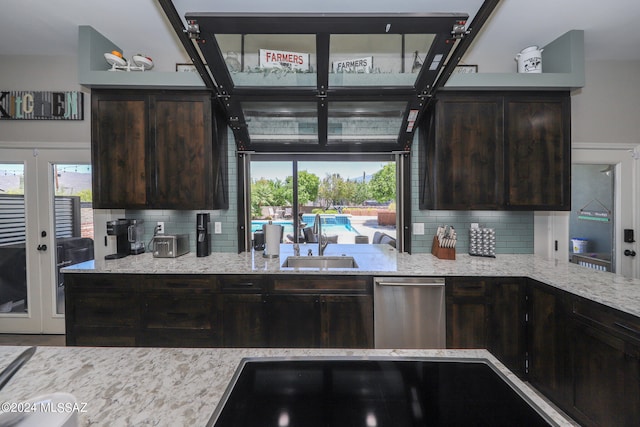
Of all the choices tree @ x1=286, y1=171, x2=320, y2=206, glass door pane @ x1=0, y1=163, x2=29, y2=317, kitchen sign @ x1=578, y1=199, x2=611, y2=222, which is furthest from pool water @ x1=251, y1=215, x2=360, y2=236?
glass door pane @ x1=0, y1=163, x2=29, y2=317

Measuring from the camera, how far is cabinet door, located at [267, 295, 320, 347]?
2252 mm

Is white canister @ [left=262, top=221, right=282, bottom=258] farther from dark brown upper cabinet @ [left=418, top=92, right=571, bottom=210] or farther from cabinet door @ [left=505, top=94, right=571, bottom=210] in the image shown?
cabinet door @ [left=505, top=94, right=571, bottom=210]

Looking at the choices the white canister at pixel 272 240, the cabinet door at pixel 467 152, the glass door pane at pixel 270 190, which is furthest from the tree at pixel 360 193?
the white canister at pixel 272 240

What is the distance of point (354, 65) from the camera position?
2115 millimetres

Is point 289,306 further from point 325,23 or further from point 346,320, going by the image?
point 325,23

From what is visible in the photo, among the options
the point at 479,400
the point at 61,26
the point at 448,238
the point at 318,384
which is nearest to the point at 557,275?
the point at 448,238

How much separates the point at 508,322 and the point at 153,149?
327 cm

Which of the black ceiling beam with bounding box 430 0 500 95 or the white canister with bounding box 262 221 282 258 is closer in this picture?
the black ceiling beam with bounding box 430 0 500 95

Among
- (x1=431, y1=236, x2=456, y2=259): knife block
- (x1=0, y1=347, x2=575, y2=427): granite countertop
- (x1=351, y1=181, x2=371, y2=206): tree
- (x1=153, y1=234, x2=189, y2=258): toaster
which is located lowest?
(x1=0, y1=347, x2=575, y2=427): granite countertop

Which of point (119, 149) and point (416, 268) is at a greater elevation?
point (119, 149)

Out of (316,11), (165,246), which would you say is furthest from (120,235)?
(316,11)

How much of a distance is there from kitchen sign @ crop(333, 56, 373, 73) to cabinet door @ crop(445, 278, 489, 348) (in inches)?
68.2

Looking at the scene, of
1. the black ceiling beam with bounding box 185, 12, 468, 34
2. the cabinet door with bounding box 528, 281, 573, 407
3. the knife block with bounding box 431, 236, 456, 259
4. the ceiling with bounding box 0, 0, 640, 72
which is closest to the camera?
the black ceiling beam with bounding box 185, 12, 468, 34

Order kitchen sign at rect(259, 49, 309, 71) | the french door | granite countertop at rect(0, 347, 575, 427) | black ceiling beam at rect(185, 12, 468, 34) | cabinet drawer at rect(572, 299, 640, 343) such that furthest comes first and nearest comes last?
1. the french door
2. kitchen sign at rect(259, 49, 309, 71)
3. black ceiling beam at rect(185, 12, 468, 34)
4. cabinet drawer at rect(572, 299, 640, 343)
5. granite countertop at rect(0, 347, 575, 427)
